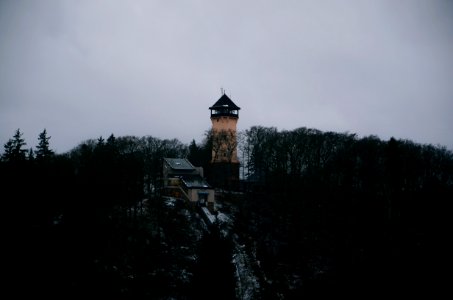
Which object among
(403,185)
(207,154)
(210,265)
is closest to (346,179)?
(403,185)

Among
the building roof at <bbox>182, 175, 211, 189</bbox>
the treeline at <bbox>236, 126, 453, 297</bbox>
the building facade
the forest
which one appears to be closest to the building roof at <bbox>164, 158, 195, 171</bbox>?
the building facade

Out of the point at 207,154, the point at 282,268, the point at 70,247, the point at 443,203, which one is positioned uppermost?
the point at 207,154

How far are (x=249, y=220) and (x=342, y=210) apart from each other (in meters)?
15.2

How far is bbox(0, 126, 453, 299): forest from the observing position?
108 ft

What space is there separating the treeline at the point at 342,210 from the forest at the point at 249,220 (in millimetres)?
198

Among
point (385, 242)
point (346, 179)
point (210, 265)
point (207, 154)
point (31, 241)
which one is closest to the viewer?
point (210, 265)

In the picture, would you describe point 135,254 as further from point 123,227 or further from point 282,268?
point 282,268

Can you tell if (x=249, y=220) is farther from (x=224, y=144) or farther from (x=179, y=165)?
(x=224, y=144)

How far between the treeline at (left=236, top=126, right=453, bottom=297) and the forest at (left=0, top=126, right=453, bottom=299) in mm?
198

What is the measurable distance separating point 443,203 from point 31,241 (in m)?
52.7

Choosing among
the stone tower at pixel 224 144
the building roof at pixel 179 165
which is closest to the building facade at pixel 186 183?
the building roof at pixel 179 165

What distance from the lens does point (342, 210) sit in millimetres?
58562

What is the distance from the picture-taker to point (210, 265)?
83.5 ft

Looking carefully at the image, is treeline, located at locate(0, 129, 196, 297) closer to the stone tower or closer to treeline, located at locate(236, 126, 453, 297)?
treeline, located at locate(236, 126, 453, 297)
